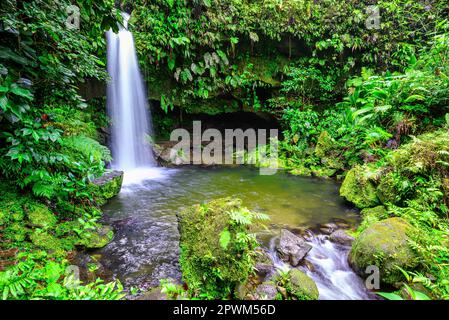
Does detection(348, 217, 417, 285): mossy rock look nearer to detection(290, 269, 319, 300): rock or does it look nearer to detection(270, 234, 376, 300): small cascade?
detection(270, 234, 376, 300): small cascade

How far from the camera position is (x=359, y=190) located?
5258 mm

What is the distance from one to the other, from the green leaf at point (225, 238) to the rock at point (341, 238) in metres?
2.38

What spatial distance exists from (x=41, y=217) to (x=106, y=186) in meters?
2.04

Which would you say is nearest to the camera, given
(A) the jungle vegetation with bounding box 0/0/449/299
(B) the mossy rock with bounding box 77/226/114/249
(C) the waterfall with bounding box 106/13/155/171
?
(A) the jungle vegetation with bounding box 0/0/449/299

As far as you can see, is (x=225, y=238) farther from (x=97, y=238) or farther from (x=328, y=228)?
(x=328, y=228)

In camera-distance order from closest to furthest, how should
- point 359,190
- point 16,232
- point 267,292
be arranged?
point 267,292
point 16,232
point 359,190

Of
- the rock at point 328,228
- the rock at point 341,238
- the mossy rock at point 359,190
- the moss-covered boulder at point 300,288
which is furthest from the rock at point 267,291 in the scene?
the mossy rock at point 359,190

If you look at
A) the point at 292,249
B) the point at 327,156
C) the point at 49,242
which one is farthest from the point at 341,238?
the point at 327,156

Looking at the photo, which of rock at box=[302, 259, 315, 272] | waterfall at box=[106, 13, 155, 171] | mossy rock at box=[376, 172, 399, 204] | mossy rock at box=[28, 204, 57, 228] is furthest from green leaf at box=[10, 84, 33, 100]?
waterfall at box=[106, 13, 155, 171]

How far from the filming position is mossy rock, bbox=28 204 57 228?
3.01 meters

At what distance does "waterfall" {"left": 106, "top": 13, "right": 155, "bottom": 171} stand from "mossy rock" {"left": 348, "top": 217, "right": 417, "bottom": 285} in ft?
24.3

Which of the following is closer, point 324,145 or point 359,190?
point 359,190

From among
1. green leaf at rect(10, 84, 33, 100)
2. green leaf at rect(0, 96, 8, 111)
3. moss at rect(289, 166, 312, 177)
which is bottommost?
moss at rect(289, 166, 312, 177)

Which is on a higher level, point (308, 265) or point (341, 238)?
point (341, 238)
